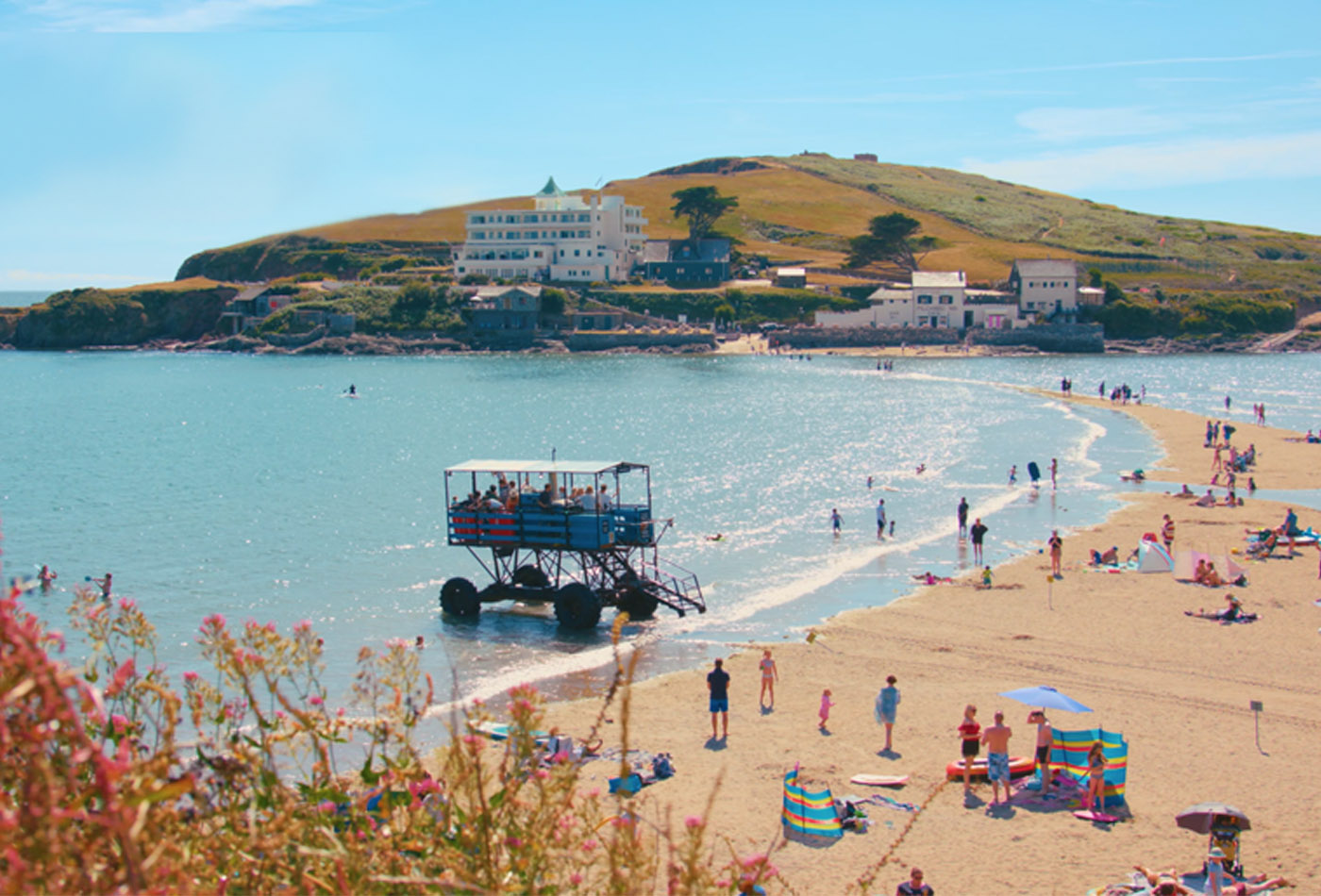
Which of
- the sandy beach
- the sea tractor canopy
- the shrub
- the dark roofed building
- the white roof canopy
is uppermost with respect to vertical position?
the dark roofed building

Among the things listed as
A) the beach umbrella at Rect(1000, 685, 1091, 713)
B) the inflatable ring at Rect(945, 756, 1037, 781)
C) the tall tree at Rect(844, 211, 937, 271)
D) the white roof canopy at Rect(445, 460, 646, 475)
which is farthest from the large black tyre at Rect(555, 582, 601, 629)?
the tall tree at Rect(844, 211, 937, 271)

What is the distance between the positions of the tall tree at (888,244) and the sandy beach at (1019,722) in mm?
141327

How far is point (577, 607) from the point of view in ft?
85.9

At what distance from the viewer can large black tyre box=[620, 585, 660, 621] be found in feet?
88.8

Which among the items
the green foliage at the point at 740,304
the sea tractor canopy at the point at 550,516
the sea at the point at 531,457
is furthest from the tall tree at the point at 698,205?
the sea tractor canopy at the point at 550,516

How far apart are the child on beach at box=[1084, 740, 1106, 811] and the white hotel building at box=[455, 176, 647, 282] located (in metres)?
145

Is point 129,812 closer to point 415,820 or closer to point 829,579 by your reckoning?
point 415,820

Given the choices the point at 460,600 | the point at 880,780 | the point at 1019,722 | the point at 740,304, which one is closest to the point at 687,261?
the point at 740,304

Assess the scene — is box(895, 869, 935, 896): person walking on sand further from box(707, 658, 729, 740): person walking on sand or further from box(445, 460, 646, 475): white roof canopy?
box(445, 460, 646, 475): white roof canopy

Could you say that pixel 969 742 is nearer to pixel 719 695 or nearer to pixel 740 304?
pixel 719 695

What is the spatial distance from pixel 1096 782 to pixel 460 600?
16.6 m

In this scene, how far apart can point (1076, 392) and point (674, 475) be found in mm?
53326

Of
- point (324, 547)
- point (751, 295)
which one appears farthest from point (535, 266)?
point (324, 547)

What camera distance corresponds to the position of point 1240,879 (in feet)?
40.2
